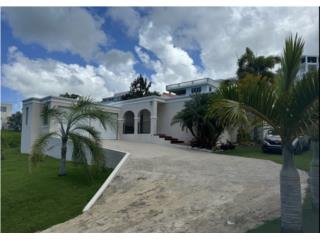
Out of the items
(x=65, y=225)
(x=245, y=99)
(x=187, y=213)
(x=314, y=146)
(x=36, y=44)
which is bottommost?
(x=65, y=225)

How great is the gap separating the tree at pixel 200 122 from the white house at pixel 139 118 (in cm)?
102

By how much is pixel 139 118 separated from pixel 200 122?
827 cm

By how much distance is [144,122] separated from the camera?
2497 centimetres

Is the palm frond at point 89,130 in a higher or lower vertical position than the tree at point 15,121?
lower

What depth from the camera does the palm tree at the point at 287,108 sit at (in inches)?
183

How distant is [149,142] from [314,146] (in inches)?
678

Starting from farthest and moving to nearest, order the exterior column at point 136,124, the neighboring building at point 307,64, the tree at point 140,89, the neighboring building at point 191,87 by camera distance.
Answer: the tree at point 140,89 → the neighboring building at point 191,87 → the exterior column at point 136,124 → the neighboring building at point 307,64

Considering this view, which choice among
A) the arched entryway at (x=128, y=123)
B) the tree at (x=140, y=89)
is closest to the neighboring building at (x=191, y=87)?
the arched entryway at (x=128, y=123)

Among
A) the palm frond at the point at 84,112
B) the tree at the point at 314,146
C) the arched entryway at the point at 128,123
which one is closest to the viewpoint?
the tree at the point at 314,146

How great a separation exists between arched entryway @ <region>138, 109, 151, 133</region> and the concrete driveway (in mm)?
14395

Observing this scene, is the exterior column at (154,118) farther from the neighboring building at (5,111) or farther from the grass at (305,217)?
the grass at (305,217)

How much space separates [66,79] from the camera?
420 inches
